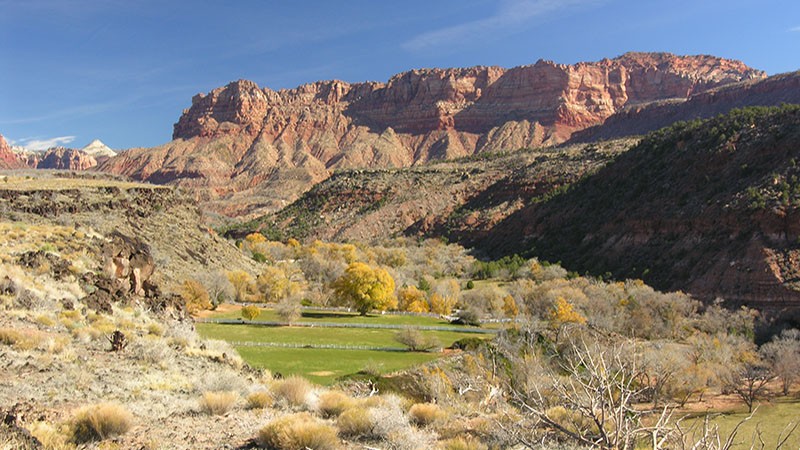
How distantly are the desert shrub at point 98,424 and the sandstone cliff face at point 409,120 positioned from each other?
143 meters

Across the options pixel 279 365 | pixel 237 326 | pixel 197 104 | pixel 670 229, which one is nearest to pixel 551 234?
pixel 670 229

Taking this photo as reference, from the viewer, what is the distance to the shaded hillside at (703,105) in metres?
116

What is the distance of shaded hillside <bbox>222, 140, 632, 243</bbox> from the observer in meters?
77.1

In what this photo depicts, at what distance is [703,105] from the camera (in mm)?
127625

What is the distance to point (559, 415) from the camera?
937cm

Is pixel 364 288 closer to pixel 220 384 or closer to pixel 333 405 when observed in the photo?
pixel 220 384

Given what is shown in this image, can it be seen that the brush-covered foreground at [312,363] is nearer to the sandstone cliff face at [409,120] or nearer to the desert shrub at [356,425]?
the desert shrub at [356,425]

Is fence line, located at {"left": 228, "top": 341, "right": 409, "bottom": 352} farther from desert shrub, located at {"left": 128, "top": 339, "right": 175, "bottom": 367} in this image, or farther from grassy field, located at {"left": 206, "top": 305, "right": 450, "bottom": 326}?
desert shrub, located at {"left": 128, "top": 339, "right": 175, "bottom": 367}

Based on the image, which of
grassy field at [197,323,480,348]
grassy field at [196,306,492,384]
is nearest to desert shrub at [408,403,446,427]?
grassy field at [196,306,492,384]

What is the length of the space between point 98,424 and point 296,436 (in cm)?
280

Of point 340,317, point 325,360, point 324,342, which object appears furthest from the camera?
point 340,317

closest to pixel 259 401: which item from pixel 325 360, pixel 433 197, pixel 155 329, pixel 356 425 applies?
pixel 356 425

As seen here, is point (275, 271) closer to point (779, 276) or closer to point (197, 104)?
point (779, 276)

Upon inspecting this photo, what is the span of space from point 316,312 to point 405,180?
206 ft
